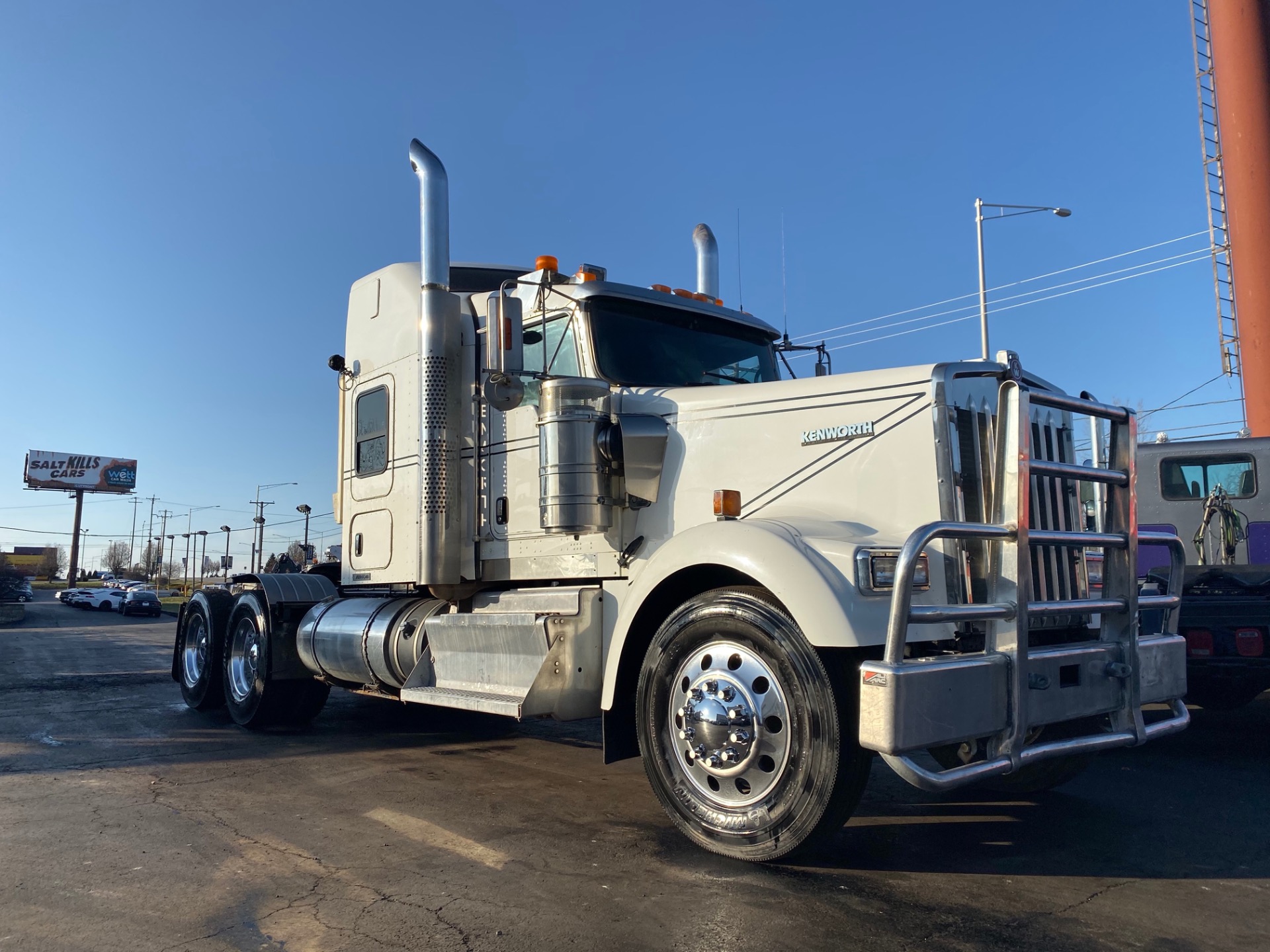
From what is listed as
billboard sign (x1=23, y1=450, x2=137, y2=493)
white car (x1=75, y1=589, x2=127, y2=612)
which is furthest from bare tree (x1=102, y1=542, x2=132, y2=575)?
white car (x1=75, y1=589, x2=127, y2=612)

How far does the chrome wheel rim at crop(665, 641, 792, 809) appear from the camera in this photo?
152 inches

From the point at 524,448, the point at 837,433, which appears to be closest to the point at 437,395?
the point at 524,448

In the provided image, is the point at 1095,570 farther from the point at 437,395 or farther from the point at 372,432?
the point at 372,432

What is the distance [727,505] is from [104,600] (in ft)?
157

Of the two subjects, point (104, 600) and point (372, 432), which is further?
point (104, 600)

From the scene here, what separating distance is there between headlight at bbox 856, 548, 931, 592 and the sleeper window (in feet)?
14.4

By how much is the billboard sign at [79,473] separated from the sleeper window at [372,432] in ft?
310

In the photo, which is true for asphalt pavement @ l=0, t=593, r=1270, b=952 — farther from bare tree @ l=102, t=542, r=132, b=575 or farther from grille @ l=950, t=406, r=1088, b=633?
bare tree @ l=102, t=542, r=132, b=575

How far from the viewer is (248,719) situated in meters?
7.92

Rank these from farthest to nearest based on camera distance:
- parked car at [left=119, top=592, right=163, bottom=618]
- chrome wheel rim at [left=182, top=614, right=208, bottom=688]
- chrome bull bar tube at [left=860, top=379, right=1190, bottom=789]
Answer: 1. parked car at [left=119, top=592, right=163, bottom=618]
2. chrome wheel rim at [left=182, top=614, right=208, bottom=688]
3. chrome bull bar tube at [left=860, top=379, right=1190, bottom=789]

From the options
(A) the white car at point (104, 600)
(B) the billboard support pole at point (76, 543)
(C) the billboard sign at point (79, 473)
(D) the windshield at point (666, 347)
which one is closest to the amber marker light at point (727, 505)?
(D) the windshield at point (666, 347)

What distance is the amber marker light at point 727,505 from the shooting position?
462cm

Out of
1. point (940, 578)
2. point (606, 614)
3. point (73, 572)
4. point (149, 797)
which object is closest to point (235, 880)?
point (149, 797)

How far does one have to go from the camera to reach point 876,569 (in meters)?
3.74
